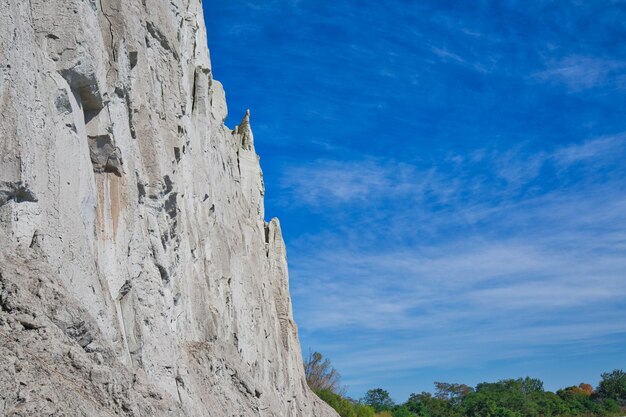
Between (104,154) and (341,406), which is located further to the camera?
(341,406)

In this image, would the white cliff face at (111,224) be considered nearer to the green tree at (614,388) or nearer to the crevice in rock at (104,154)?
the crevice in rock at (104,154)

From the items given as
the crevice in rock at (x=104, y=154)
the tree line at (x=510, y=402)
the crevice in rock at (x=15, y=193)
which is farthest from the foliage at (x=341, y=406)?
the crevice in rock at (x=15, y=193)

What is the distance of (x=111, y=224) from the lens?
15.6m

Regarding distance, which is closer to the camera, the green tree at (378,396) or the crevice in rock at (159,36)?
the crevice in rock at (159,36)

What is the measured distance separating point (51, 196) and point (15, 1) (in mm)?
3419

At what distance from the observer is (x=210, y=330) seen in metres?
23.8

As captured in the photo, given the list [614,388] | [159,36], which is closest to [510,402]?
[614,388]

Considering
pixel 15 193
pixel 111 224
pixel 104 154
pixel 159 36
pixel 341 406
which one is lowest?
pixel 15 193

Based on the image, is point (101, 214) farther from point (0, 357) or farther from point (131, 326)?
point (0, 357)

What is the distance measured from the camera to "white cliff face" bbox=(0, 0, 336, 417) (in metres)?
10.6

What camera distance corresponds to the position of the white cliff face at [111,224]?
34.9 ft

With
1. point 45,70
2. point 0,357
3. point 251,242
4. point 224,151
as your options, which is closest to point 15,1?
point 45,70

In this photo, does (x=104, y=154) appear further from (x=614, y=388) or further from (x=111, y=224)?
(x=614, y=388)

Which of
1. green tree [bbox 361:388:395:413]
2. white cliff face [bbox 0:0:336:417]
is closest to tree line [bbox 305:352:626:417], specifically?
green tree [bbox 361:388:395:413]
